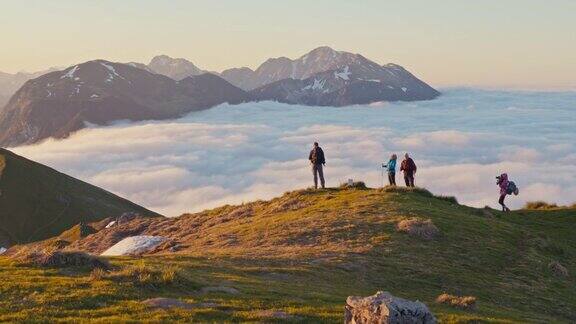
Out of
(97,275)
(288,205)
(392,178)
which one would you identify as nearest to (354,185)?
(392,178)

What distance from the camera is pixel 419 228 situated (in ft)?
104

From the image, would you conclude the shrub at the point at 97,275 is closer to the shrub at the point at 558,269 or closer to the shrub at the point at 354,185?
Result: the shrub at the point at 558,269

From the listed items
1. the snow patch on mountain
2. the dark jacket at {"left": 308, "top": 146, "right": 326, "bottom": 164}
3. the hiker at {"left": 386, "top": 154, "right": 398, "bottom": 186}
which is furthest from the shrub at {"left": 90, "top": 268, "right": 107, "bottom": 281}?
the hiker at {"left": 386, "top": 154, "right": 398, "bottom": 186}

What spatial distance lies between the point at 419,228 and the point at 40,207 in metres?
183

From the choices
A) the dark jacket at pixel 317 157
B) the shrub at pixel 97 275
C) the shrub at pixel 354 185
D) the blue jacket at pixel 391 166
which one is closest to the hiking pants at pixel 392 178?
the blue jacket at pixel 391 166

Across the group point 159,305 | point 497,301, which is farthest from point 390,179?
point 159,305

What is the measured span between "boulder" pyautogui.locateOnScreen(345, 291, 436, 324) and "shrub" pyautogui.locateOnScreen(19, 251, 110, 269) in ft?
38.2

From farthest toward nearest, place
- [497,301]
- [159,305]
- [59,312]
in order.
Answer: [497,301] → [159,305] → [59,312]

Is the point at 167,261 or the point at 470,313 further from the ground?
the point at 167,261

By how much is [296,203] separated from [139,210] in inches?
6161

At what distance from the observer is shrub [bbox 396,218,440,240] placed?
31516mm

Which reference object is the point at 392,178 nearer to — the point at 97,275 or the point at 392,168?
the point at 392,168

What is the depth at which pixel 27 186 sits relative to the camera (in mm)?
194125

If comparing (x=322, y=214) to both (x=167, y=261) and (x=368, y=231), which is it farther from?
(x=167, y=261)
